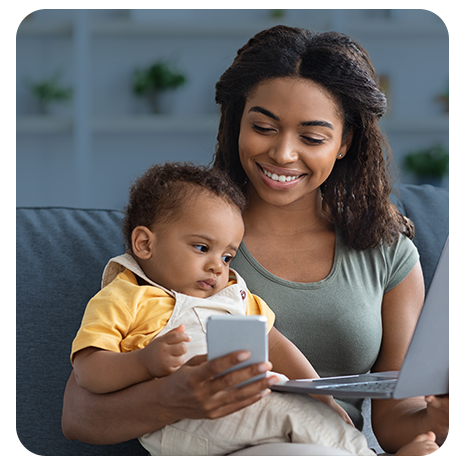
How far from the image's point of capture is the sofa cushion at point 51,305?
1341 millimetres

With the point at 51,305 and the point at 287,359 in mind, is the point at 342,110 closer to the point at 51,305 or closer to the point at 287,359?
the point at 287,359

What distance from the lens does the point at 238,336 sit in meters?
0.77

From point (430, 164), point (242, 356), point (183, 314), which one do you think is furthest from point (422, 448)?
point (430, 164)

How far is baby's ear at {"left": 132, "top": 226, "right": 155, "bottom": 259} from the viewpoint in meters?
1.12

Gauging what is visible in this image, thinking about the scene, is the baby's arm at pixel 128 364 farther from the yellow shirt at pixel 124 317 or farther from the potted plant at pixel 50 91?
the potted plant at pixel 50 91

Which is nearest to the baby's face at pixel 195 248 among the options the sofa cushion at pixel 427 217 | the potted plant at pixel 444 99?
the sofa cushion at pixel 427 217

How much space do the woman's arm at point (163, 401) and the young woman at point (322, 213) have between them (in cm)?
1

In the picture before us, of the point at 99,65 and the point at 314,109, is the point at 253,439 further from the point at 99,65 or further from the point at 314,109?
the point at 99,65

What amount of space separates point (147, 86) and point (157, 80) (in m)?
0.08

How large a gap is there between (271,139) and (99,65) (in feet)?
8.52

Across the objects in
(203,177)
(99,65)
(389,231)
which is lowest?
(389,231)
